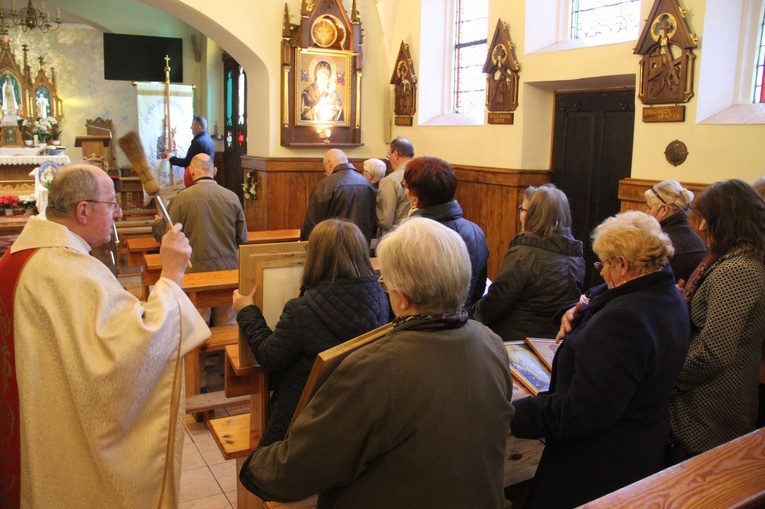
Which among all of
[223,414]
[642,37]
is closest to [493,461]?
[223,414]

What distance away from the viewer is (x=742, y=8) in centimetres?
515

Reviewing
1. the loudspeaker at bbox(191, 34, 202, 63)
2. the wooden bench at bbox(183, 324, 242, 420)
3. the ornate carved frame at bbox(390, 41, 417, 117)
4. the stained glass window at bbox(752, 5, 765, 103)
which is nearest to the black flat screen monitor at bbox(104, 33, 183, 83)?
the loudspeaker at bbox(191, 34, 202, 63)

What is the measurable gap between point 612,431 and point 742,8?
4.27m

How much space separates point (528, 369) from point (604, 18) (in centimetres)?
470

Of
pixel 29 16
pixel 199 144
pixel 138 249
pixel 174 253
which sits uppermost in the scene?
pixel 29 16

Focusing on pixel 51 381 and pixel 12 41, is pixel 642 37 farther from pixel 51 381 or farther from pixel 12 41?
pixel 12 41

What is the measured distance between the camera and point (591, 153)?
655 centimetres

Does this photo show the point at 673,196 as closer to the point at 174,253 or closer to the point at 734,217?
the point at 734,217

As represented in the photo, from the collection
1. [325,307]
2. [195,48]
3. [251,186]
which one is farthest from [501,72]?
[195,48]

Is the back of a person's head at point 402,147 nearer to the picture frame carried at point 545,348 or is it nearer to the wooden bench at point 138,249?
the wooden bench at point 138,249

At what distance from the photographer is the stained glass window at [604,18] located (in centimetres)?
600

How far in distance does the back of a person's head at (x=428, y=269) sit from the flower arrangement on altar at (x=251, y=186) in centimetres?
715

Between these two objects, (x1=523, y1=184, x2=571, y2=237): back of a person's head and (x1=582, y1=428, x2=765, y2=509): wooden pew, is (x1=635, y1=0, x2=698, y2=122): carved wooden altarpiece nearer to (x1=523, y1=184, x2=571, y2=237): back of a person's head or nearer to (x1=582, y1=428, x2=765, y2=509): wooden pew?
(x1=523, y1=184, x2=571, y2=237): back of a person's head

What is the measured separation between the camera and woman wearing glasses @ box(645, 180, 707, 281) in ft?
11.5
